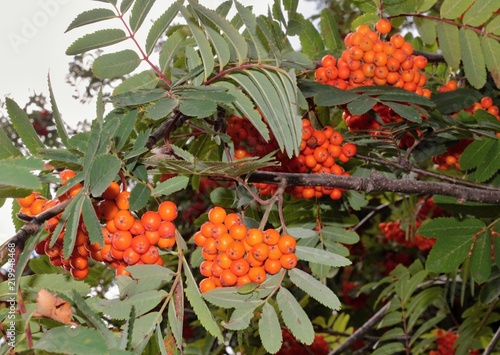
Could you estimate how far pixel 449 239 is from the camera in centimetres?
218

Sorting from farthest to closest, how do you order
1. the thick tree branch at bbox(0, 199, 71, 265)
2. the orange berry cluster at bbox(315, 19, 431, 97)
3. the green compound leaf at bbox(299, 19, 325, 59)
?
the green compound leaf at bbox(299, 19, 325, 59), the orange berry cluster at bbox(315, 19, 431, 97), the thick tree branch at bbox(0, 199, 71, 265)

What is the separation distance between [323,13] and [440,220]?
110 cm

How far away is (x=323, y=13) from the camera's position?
253 centimetres

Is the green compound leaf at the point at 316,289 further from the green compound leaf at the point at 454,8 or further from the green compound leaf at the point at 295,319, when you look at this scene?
the green compound leaf at the point at 454,8

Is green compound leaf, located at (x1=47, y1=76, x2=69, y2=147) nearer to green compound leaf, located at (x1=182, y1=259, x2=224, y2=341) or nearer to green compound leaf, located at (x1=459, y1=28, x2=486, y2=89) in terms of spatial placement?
green compound leaf, located at (x1=182, y1=259, x2=224, y2=341)

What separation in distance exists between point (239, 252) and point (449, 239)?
116 cm

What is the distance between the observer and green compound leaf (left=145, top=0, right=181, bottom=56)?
5.12ft

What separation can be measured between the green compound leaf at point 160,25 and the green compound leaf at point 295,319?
0.83 meters

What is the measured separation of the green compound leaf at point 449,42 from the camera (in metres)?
2.33

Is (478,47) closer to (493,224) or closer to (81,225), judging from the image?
(493,224)

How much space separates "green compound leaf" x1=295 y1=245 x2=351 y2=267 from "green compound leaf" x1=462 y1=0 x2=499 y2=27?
136cm

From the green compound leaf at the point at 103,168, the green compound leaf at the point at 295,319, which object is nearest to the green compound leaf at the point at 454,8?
the green compound leaf at the point at 295,319

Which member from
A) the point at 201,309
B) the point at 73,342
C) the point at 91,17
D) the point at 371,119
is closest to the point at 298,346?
the point at 371,119

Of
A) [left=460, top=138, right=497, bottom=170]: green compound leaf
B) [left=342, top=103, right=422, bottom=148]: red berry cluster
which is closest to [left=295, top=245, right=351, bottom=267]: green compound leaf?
[left=342, top=103, right=422, bottom=148]: red berry cluster
